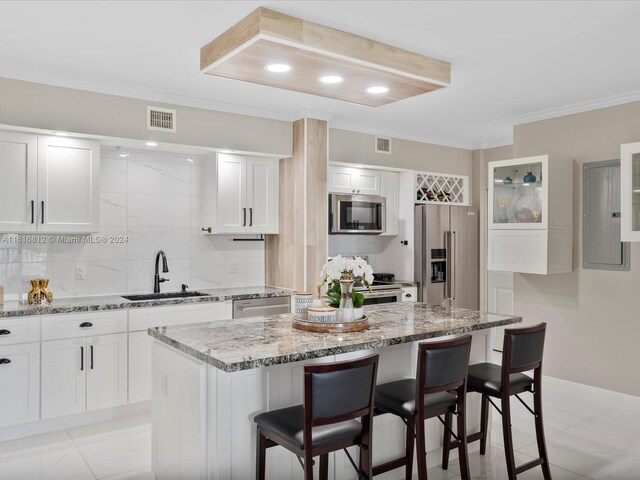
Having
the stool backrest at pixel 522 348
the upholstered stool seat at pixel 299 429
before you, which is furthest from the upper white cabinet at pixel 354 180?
the upholstered stool seat at pixel 299 429

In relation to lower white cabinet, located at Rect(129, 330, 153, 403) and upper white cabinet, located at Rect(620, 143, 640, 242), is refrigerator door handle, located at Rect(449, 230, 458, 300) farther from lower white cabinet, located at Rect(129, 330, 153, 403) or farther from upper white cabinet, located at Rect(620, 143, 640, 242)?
lower white cabinet, located at Rect(129, 330, 153, 403)

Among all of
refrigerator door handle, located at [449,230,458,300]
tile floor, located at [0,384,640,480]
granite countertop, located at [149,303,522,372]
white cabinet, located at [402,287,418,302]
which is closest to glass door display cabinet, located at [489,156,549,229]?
refrigerator door handle, located at [449,230,458,300]

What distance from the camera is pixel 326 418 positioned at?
2148mm

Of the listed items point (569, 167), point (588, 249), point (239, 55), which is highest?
point (239, 55)

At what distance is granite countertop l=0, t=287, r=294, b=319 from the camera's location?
3.67 metres

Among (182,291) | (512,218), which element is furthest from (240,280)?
(512,218)

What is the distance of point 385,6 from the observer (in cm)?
277

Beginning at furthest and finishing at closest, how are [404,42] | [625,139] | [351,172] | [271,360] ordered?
[351,172] → [625,139] → [404,42] → [271,360]

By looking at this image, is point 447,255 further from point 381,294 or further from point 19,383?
point 19,383

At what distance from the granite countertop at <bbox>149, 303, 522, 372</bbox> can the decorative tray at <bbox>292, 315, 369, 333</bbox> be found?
5cm

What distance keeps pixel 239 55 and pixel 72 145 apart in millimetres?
1804

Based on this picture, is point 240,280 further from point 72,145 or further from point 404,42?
point 404,42

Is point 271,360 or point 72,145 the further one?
point 72,145

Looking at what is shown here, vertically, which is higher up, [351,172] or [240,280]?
[351,172]
